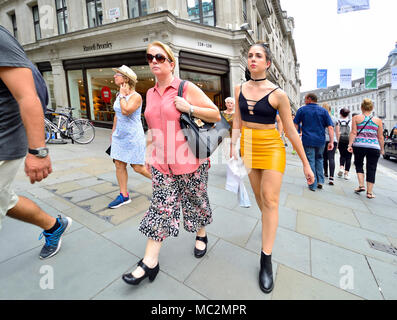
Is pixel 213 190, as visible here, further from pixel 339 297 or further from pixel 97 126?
pixel 97 126

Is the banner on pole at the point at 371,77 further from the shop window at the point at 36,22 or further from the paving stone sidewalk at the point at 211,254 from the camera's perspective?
the shop window at the point at 36,22

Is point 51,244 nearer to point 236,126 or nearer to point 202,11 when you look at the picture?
point 236,126

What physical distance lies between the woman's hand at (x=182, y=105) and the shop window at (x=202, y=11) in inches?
499

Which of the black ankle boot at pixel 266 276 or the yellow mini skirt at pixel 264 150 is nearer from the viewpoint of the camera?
the black ankle boot at pixel 266 276

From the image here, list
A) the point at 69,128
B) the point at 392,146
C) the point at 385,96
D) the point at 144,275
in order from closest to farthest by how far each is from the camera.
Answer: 1. the point at 144,275
2. the point at 69,128
3. the point at 392,146
4. the point at 385,96

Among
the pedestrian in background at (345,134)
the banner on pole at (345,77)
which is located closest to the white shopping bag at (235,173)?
the pedestrian in background at (345,134)

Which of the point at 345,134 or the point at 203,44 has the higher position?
the point at 203,44

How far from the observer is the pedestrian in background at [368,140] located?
4211mm

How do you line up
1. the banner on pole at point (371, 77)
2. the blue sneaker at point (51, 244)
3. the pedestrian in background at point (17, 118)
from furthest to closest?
the banner on pole at point (371, 77) → the blue sneaker at point (51, 244) → the pedestrian in background at point (17, 118)

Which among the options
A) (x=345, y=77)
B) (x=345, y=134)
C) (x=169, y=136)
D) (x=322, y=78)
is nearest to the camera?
(x=169, y=136)

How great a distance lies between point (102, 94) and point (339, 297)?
15659 millimetres

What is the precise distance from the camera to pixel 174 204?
186cm

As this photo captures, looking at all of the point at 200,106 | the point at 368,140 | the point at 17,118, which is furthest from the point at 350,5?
the point at 17,118

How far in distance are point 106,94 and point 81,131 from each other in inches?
259
